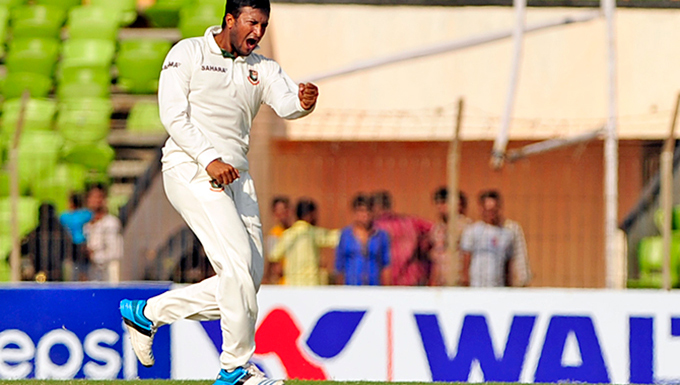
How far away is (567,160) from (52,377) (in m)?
6.10

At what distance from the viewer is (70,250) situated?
9.89m

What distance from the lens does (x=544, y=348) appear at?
7.98m

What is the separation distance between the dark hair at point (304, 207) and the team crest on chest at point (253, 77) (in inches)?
192

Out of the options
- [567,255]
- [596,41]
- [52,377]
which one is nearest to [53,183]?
[52,377]

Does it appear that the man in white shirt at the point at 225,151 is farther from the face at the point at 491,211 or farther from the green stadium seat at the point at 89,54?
the green stadium seat at the point at 89,54

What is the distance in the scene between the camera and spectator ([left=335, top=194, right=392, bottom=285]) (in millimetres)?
9776

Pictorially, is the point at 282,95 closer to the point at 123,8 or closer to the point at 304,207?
the point at 304,207

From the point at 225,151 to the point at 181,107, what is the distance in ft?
0.97

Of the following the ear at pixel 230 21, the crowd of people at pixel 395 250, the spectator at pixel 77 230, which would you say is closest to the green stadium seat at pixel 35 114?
the spectator at pixel 77 230

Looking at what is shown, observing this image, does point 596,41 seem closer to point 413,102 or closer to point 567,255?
point 413,102

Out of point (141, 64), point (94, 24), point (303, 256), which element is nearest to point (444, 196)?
point (303, 256)

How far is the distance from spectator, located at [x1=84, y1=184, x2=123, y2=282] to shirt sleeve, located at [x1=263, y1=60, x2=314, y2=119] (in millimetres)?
4472

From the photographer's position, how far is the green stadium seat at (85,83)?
1362 cm

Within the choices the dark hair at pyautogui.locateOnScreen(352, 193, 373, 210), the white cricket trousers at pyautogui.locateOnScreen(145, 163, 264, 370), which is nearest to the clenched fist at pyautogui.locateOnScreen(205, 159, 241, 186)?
the white cricket trousers at pyautogui.locateOnScreen(145, 163, 264, 370)
